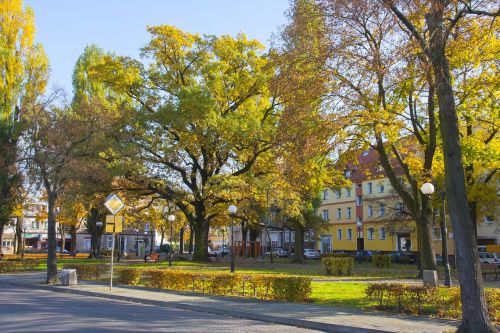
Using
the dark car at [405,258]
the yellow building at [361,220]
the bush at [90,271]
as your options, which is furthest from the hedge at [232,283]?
the yellow building at [361,220]

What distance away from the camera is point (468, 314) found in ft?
31.1

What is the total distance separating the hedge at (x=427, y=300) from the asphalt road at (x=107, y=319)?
11.9 ft

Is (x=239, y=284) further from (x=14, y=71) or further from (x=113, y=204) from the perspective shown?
(x=14, y=71)

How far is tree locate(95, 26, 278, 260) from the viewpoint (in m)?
32.9

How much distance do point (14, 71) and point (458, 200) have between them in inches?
1266

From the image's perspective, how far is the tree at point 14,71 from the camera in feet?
104

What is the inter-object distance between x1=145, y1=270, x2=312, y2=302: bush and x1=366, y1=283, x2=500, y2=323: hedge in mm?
2560

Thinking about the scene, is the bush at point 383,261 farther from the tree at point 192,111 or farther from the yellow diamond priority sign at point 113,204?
the yellow diamond priority sign at point 113,204

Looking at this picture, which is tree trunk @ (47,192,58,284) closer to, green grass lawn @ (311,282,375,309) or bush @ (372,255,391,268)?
green grass lawn @ (311,282,375,309)

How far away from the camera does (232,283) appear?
17828 mm

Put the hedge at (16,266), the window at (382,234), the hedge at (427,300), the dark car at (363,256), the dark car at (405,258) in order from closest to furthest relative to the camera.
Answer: the hedge at (427,300) → the hedge at (16,266) → the dark car at (405,258) → the dark car at (363,256) → the window at (382,234)

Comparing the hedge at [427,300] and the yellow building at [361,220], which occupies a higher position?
the yellow building at [361,220]

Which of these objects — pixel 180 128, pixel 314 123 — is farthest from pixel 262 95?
pixel 314 123

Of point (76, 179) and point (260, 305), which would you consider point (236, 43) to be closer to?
point (76, 179)
